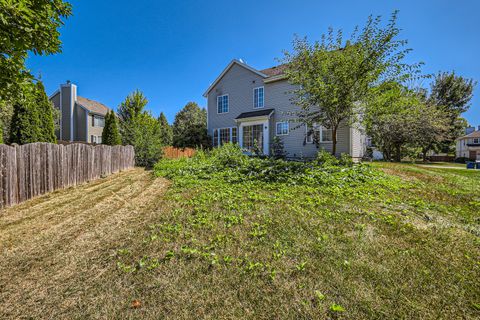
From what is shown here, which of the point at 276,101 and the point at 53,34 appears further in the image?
the point at 276,101

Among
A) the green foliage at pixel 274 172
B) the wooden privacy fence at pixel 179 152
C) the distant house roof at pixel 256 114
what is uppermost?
the distant house roof at pixel 256 114

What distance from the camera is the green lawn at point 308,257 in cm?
200

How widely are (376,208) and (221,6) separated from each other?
430 inches

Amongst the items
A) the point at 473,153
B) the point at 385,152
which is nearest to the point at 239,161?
the point at 385,152

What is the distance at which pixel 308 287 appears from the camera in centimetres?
221

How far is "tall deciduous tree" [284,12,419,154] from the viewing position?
7945 mm

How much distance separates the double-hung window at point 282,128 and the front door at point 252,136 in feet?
3.94

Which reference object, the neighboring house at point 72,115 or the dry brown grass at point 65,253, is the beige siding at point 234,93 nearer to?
the dry brown grass at point 65,253

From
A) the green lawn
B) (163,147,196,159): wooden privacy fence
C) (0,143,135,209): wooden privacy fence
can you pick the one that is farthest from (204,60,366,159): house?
(0,143,135,209): wooden privacy fence

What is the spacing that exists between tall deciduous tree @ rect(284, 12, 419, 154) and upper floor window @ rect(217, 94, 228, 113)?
8.89 m

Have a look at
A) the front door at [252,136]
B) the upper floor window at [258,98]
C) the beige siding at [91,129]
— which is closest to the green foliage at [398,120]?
the front door at [252,136]

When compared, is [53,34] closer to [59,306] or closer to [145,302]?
[59,306]

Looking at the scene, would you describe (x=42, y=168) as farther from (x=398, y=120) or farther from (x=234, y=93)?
(x=398, y=120)

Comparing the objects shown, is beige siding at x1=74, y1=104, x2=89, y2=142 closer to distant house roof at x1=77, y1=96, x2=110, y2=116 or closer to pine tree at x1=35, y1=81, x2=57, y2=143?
distant house roof at x1=77, y1=96, x2=110, y2=116
